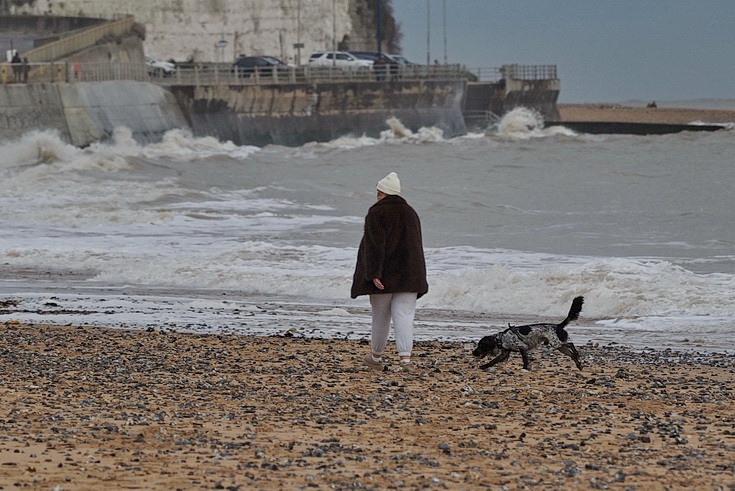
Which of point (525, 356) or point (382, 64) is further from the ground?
point (382, 64)

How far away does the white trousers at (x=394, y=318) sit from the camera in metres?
10.1

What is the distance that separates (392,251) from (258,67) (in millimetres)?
50646

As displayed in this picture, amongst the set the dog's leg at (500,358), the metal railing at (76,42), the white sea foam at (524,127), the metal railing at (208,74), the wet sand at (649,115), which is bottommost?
the wet sand at (649,115)

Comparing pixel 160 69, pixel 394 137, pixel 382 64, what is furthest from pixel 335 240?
pixel 382 64

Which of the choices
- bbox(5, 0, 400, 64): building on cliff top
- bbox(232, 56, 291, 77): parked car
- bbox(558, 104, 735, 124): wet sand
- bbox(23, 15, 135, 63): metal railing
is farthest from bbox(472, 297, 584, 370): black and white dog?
bbox(558, 104, 735, 124): wet sand

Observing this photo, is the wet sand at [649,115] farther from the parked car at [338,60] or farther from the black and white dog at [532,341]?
the black and white dog at [532,341]

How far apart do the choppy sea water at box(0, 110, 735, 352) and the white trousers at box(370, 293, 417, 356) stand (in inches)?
95.9

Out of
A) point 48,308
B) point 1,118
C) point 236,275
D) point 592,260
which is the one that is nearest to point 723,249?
point 592,260

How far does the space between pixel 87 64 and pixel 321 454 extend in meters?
40.7

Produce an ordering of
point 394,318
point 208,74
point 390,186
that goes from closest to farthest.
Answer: point 390,186 → point 394,318 → point 208,74

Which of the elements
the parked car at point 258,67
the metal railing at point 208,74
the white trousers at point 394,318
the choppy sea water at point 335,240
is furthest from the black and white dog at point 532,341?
the parked car at point 258,67

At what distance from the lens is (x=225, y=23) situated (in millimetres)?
77438

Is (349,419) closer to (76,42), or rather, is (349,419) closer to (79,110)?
(79,110)

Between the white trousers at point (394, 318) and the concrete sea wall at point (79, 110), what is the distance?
3371cm
